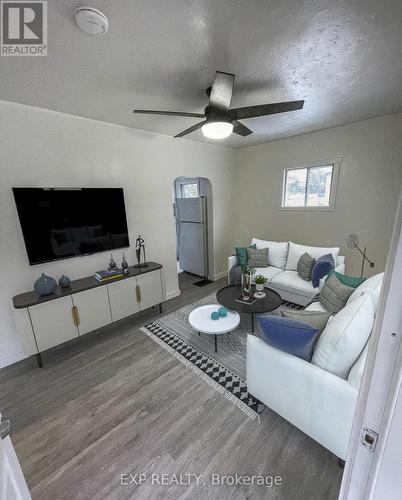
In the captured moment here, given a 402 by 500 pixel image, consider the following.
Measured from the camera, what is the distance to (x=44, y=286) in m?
2.24

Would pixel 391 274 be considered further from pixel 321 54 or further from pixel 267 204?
pixel 267 204

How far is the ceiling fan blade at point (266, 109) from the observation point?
167cm

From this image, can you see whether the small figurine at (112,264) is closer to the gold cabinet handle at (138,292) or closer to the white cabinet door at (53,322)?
the gold cabinet handle at (138,292)

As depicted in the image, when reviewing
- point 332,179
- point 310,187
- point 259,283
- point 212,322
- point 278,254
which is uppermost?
point 332,179

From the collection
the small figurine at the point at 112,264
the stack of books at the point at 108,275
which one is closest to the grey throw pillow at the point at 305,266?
the stack of books at the point at 108,275

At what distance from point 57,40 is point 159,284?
8.46ft

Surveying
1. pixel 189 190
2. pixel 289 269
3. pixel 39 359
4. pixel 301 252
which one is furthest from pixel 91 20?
pixel 189 190

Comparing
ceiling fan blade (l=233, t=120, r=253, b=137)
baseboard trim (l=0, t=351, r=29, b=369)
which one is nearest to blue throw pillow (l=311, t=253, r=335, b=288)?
ceiling fan blade (l=233, t=120, r=253, b=137)

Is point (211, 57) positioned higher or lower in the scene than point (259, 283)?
higher

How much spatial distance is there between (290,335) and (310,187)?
3117mm

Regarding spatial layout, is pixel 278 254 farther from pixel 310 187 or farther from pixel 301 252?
pixel 310 187

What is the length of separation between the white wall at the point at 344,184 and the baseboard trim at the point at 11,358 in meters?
4.10

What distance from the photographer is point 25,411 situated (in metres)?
1.79

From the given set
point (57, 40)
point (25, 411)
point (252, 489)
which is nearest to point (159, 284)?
point (25, 411)
